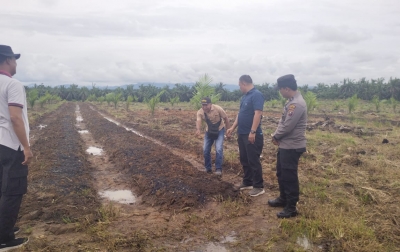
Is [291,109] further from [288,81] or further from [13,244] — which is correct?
[13,244]

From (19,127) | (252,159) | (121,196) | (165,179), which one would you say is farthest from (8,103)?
(252,159)

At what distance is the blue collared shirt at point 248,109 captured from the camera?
5339 millimetres

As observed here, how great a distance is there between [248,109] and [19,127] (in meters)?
3.44

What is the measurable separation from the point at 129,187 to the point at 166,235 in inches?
96.7

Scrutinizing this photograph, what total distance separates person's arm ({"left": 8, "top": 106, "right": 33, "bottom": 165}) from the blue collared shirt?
333 cm

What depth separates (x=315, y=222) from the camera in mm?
4121

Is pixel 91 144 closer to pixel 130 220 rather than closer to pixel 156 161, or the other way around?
pixel 156 161

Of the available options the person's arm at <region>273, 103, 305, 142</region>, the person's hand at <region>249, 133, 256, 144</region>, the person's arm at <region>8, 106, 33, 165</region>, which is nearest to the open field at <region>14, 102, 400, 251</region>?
the person's hand at <region>249, 133, 256, 144</region>

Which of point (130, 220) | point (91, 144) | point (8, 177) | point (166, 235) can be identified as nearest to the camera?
point (8, 177)

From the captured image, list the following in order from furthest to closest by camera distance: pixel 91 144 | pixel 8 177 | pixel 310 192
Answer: pixel 91 144 < pixel 310 192 < pixel 8 177

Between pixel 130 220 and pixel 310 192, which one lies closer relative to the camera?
pixel 130 220

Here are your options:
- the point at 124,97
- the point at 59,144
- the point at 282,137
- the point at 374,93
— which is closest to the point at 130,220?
the point at 282,137

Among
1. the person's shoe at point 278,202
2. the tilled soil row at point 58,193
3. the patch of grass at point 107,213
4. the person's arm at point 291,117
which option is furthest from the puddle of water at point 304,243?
the tilled soil row at point 58,193

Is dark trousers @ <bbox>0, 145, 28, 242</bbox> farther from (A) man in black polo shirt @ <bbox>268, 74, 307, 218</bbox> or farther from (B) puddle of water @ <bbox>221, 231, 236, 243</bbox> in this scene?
(A) man in black polo shirt @ <bbox>268, 74, 307, 218</bbox>
